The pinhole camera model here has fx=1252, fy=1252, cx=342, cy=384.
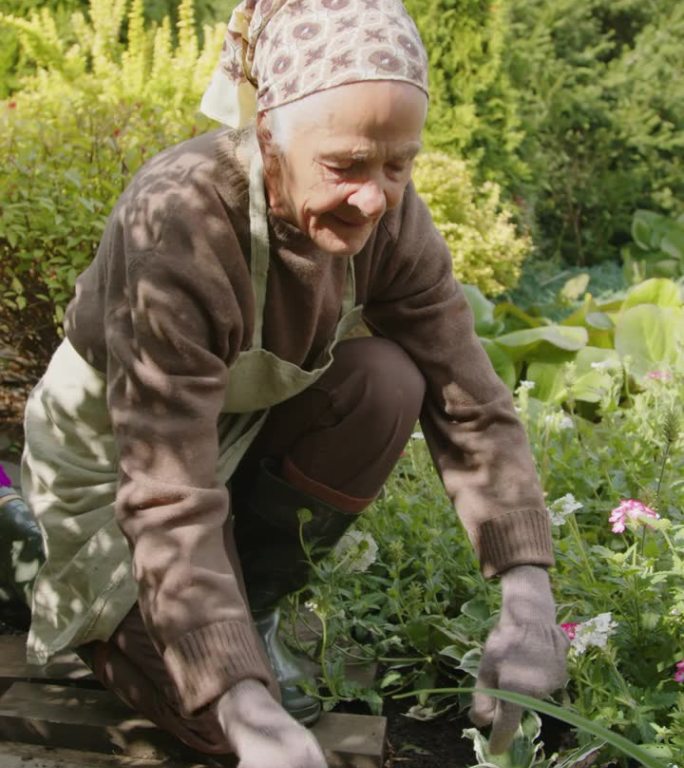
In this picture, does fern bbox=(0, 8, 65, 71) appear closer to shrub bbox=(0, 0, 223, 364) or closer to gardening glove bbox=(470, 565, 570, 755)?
shrub bbox=(0, 0, 223, 364)

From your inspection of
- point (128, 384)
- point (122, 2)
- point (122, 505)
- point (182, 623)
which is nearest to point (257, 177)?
point (128, 384)

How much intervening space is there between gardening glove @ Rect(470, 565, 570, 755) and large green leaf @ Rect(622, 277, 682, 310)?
119 inches

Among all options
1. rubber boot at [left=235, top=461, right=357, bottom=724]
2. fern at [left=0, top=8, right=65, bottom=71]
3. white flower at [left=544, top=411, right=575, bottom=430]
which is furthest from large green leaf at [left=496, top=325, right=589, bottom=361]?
fern at [left=0, top=8, right=65, bottom=71]

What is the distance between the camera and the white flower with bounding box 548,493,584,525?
7.94 feet

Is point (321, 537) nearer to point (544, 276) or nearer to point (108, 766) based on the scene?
point (108, 766)

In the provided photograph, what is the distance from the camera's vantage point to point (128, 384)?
1.90 m

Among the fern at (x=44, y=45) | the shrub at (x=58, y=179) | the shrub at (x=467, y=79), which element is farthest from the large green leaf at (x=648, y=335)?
the fern at (x=44, y=45)

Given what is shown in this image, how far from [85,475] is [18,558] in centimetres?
49

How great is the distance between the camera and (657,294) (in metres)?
4.93

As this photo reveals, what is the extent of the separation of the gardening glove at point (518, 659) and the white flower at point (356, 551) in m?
0.51

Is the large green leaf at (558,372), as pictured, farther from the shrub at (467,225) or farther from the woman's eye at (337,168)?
the woman's eye at (337,168)

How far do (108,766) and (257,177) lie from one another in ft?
3.64

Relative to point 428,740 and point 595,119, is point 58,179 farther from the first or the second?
point 595,119

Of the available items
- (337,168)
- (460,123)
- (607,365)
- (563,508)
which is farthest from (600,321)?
(337,168)
